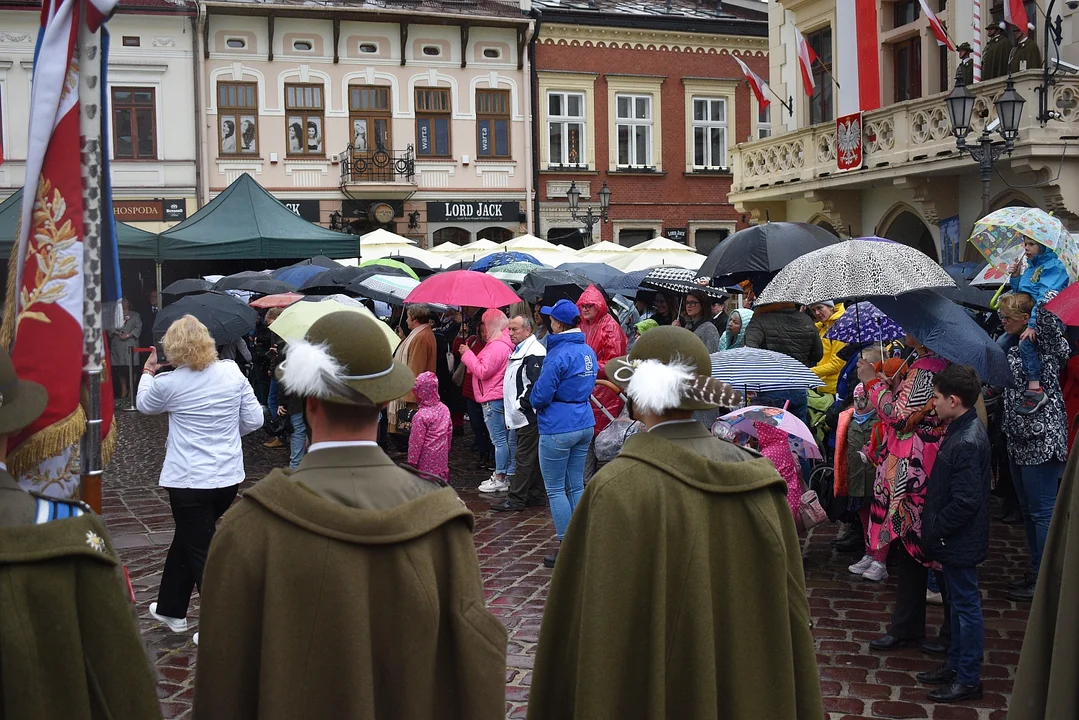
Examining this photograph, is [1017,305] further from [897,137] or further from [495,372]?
[897,137]

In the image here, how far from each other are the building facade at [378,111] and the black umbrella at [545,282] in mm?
16810

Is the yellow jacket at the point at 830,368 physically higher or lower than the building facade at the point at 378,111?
lower

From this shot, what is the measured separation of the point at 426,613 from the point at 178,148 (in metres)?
27.1

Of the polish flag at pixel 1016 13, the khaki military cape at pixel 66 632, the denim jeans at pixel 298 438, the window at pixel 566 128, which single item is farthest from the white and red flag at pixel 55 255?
the window at pixel 566 128

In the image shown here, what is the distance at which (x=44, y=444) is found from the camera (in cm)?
340

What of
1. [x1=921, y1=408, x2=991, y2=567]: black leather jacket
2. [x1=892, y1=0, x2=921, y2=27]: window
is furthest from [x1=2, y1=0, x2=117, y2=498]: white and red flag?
[x1=892, y1=0, x2=921, y2=27]: window

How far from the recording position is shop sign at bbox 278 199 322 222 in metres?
28.6

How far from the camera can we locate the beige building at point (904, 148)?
52.8ft

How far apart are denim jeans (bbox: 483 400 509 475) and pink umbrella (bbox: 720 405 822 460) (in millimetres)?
3854

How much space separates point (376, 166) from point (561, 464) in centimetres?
2236

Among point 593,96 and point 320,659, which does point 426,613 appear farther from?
point 593,96

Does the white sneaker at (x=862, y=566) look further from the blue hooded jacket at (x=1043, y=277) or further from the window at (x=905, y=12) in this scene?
the window at (x=905, y=12)

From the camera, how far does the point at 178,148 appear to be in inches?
1096

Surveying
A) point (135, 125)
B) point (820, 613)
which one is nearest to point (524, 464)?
point (820, 613)
